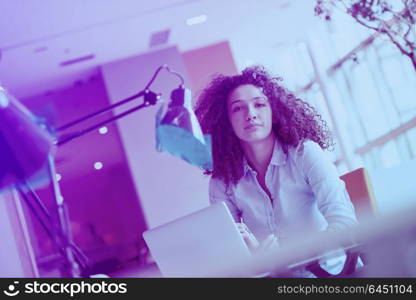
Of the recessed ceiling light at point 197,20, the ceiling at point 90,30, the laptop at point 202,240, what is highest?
the ceiling at point 90,30

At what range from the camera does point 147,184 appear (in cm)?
576

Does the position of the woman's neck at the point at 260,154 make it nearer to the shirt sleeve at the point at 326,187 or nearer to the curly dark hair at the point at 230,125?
the curly dark hair at the point at 230,125

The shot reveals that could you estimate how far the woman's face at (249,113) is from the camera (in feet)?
5.77

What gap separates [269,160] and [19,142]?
0.98 m

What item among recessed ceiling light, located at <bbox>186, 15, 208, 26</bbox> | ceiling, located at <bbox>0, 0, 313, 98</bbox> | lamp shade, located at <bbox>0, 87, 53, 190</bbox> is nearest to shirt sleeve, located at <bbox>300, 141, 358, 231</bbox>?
lamp shade, located at <bbox>0, 87, 53, 190</bbox>

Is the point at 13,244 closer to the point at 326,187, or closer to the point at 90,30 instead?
the point at 326,187

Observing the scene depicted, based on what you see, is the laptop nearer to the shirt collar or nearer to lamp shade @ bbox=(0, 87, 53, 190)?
lamp shade @ bbox=(0, 87, 53, 190)

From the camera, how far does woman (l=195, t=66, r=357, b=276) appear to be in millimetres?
1604

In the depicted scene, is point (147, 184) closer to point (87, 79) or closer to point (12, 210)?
point (87, 79)

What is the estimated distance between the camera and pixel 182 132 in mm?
1275

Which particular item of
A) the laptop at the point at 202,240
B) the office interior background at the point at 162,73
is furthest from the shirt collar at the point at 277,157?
the office interior background at the point at 162,73

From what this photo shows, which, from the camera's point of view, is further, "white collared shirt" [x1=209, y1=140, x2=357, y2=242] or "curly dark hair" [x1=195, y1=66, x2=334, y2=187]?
"curly dark hair" [x1=195, y1=66, x2=334, y2=187]

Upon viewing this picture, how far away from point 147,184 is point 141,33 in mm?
1677

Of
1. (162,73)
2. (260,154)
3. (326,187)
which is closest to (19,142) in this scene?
(326,187)
